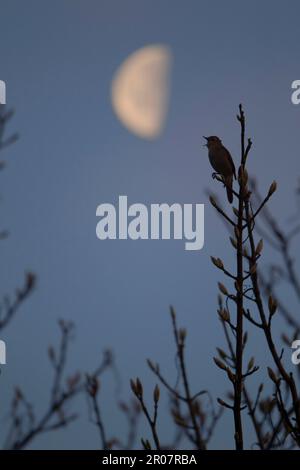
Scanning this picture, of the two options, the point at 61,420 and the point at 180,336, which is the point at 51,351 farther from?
the point at 180,336

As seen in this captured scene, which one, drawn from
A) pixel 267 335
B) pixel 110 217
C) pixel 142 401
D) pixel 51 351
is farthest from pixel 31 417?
pixel 267 335

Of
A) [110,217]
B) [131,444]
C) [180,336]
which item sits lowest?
[131,444]

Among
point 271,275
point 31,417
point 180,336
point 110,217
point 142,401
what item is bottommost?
point 31,417

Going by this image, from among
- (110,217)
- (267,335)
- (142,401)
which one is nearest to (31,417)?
(110,217)

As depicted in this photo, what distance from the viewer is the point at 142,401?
256 cm

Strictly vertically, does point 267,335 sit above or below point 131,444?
above
